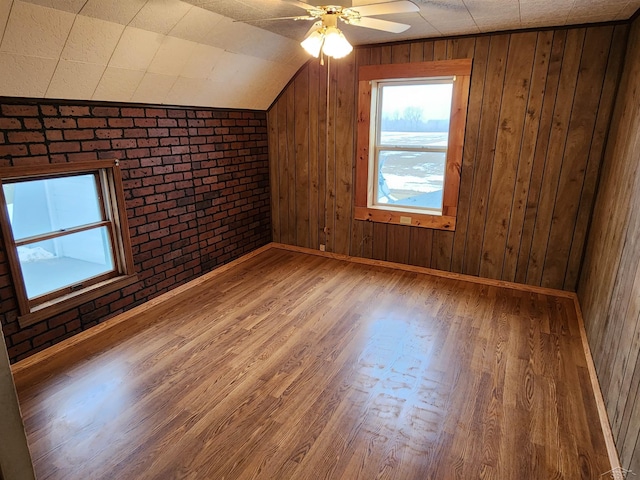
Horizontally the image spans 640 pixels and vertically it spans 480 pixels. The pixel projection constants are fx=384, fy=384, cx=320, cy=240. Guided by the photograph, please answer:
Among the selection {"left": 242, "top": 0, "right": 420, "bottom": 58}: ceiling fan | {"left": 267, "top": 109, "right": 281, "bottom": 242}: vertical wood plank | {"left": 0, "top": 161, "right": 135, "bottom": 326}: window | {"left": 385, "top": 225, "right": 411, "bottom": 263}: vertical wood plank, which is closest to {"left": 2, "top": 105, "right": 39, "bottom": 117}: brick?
{"left": 0, "top": 161, "right": 135, "bottom": 326}: window

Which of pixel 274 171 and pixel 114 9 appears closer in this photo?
pixel 114 9

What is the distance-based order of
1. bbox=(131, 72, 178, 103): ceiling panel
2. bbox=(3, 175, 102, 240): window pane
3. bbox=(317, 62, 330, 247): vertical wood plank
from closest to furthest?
bbox=(3, 175, 102, 240): window pane < bbox=(131, 72, 178, 103): ceiling panel < bbox=(317, 62, 330, 247): vertical wood plank

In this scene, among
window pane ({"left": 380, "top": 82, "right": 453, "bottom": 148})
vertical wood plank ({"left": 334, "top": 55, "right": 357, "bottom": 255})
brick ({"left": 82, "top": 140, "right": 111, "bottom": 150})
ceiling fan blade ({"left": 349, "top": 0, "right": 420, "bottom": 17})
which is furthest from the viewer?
vertical wood plank ({"left": 334, "top": 55, "right": 357, "bottom": 255})

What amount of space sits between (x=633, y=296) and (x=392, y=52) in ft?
9.67

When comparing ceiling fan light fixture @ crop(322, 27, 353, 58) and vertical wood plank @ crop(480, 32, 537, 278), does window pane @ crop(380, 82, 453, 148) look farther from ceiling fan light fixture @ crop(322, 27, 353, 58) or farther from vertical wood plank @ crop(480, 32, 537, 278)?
ceiling fan light fixture @ crop(322, 27, 353, 58)

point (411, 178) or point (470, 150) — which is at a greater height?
point (470, 150)

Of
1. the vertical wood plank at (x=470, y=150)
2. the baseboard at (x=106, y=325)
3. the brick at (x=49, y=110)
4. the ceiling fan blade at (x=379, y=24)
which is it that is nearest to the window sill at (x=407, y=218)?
the vertical wood plank at (x=470, y=150)

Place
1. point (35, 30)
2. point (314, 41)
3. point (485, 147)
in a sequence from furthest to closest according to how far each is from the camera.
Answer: point (485, 147) → point (314, 41) → point (35, 30)

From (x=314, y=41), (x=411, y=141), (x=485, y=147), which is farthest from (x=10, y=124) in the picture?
(x=485, y=147)

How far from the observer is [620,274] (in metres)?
2.22

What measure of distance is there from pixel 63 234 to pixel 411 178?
3.20 metres

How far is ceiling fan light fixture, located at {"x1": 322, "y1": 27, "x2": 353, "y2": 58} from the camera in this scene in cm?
221

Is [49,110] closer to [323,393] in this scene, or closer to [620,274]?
[323,393]

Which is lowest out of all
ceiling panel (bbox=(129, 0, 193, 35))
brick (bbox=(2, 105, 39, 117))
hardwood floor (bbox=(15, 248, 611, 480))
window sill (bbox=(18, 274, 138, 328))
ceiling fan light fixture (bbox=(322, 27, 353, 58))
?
hardwood floor (bbox=(15, 248, 611, 480))
